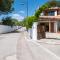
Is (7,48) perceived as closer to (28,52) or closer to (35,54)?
(28,52)

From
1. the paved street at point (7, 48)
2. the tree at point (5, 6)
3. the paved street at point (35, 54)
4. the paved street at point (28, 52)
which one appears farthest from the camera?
the tree at point (5, 6)

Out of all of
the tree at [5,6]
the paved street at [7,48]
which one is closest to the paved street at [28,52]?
the paved street at [7,48]

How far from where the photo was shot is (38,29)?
105ft

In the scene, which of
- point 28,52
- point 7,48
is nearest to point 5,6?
point 7,48

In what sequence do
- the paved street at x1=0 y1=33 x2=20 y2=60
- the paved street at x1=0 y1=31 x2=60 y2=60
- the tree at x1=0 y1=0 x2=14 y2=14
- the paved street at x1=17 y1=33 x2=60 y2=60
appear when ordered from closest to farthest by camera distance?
the paved street at x1=17 y1=33 x2=60 y2=60 < the paved street at x1=0 y1=31 x2=60 y2=60 < the paved street at x1=0 y1=33 x2=20 y2=60 < the tree at x1=0 y1=0 x2=14 y2=14

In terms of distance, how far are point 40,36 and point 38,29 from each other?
5.42 feet

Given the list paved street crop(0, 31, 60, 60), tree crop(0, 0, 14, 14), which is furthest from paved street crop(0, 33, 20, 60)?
tree crop(0, 0, 14, 14)

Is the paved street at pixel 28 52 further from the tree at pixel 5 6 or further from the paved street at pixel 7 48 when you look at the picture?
the tree at pixel 5 6

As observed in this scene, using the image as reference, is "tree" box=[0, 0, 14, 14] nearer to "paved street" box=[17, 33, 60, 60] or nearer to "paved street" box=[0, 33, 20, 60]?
"paved street" box=[0, 33, 20, 60]

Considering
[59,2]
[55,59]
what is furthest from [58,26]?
[55,59]

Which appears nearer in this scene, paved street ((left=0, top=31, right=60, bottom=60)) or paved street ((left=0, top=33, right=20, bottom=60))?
paved street ((left=0, top=31, right=60, bottom=60))

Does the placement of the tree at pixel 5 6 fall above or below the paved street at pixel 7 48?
above

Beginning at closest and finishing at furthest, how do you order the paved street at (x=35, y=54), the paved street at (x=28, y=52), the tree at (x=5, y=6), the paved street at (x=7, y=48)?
1. the paved street at (x=35, y=54)
2. the paved street at (x=28, y=52)
3. the paved street at (x=7, y=48)
4. the tree at (x=5, y=6)

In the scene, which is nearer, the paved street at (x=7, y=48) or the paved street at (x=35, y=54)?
the paved street at (x=35, y=54)
